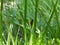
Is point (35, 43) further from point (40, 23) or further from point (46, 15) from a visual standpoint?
point (46, 15)

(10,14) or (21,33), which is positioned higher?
(10,14)

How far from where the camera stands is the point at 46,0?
1041mm

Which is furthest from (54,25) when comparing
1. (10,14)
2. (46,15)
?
(10,14)

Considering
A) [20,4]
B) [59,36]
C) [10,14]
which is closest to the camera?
[59,36]

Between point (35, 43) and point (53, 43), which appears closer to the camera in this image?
point (35, 43)

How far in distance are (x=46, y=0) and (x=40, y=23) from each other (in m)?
0.21

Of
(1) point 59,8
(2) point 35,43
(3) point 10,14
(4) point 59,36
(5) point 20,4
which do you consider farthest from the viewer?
(5) point 20,4

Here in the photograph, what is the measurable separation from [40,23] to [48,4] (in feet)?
0.58

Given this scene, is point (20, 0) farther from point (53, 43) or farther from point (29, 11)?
point (53, 43)

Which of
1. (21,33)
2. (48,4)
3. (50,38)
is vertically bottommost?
(21,33)

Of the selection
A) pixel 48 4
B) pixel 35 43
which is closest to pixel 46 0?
pixel 48 4

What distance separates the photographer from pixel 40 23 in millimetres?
876

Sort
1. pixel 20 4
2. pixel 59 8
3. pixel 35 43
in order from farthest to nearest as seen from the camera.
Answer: pixel 20 4 < pixel 59 8 < pixel 35 43

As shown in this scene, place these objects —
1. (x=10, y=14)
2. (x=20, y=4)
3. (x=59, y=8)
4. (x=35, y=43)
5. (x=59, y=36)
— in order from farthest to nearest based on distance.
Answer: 1. (x=20, y=4)
2. (x=59, y=8)
3. (x=10, y=14)
4. (x=59, y=36)
5. (x=35, y=43)
